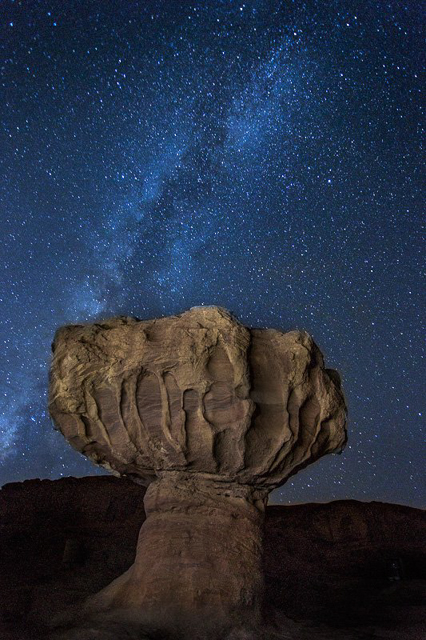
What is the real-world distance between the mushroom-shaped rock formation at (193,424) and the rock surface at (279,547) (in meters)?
4.75

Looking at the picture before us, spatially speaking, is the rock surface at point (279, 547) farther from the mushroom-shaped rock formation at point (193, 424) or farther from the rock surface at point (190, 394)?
the rock surface at point (190, 394)

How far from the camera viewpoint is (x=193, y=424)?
5.32 metres

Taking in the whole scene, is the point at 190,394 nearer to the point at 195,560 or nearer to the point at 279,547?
the point at 195,560

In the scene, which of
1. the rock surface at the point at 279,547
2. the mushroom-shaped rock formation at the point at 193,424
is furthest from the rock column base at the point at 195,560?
the rock surface at the point at 279,547

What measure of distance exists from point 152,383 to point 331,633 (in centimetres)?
300

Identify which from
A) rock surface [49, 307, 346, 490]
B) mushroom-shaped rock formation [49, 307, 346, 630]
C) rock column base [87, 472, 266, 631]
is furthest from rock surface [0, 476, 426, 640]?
rock surface [49, 307, 346, 490]

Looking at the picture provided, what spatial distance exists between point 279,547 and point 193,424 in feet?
30.1

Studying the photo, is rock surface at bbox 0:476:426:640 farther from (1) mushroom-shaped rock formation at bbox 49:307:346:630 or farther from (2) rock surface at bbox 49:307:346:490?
(2) rock surface at bbox 49:307:346:490

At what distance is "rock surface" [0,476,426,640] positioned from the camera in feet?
34.6

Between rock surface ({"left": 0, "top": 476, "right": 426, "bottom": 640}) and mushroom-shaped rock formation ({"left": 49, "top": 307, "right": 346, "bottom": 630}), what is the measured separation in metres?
4.75

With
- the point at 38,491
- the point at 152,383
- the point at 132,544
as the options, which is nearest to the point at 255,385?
the point at 152,383

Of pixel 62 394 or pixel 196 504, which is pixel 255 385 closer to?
pixel 196 504

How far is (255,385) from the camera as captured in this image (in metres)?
5.42

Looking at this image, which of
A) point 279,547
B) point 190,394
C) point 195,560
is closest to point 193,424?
point 190,394
